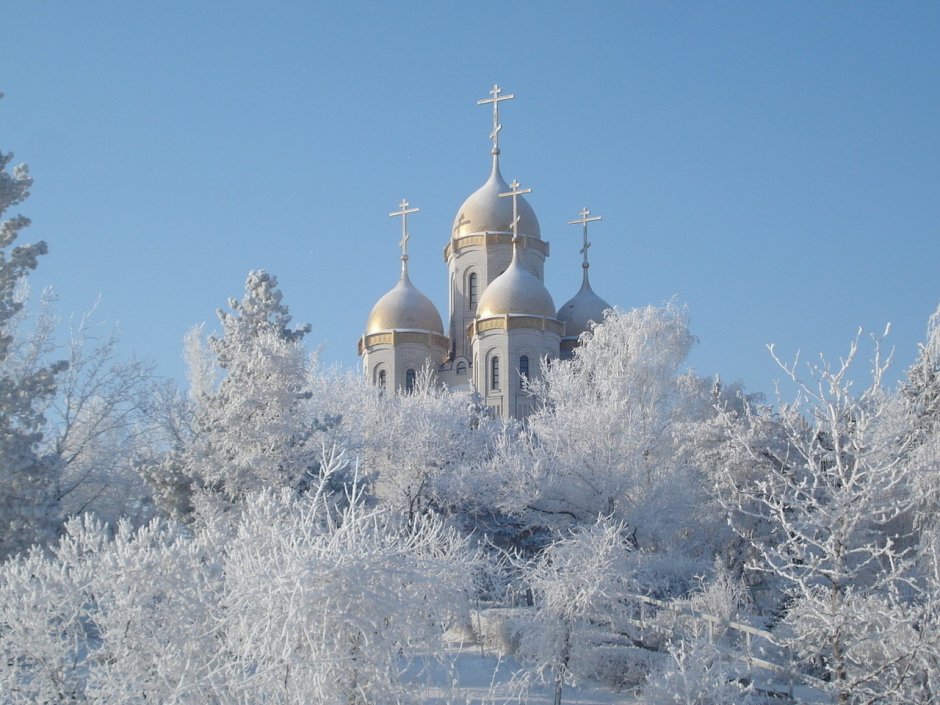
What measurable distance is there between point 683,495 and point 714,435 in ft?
Result: 4.99

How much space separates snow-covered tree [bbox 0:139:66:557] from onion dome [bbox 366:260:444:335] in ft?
73.2

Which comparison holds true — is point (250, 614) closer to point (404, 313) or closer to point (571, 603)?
point (571, 603)

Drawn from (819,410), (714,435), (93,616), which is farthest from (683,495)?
(93,616)

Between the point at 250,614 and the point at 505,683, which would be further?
the point at 505,683

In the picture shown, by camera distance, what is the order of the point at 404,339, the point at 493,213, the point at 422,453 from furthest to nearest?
the point at 493,213
the point at 404,339
the point at 422,453

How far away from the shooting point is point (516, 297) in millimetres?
35844

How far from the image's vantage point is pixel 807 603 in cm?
895

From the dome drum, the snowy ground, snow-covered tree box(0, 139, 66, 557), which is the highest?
the dome drum

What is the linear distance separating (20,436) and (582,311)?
2549cm

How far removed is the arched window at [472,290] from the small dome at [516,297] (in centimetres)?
368

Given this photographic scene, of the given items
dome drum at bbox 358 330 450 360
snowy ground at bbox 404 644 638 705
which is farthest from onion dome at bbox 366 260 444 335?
snowy ground at bbox 404 644 638 705

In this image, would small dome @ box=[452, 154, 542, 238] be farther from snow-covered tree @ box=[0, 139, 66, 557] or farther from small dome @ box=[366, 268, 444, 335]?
snow-covered tree @ box=[0, 139, 66, 557]

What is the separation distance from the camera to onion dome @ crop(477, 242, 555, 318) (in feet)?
117

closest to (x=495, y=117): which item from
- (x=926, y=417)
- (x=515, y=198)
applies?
(x=515, y=198)
